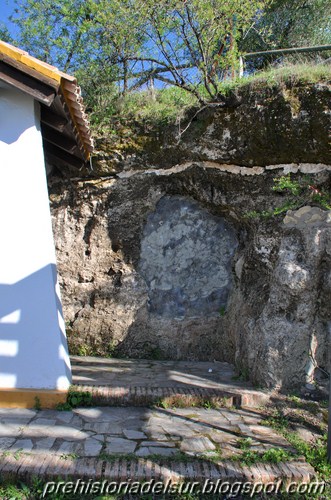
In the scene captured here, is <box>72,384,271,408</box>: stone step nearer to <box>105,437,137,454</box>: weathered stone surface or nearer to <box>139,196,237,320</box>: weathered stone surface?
<box>105,437,137,454</box>: weathered stone surface

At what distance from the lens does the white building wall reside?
4207 mm

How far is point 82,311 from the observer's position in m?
6.70

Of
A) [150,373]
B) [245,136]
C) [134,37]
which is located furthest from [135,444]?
[134,37]

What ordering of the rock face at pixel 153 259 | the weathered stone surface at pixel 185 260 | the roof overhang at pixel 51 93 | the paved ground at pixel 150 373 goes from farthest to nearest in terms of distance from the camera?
the weathered stone surface at pixel 185 260 < the rock face at pixel 153 259 < the paved ground at pixel 150 373 < the roof overhang at pixel 51 93

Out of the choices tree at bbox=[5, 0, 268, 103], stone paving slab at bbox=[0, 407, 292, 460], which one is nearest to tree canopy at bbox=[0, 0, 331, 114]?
tree at bbox=[5, 0, 268, 103]

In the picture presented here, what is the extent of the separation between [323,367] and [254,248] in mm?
1753

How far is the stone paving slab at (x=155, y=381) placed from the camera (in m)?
4.57

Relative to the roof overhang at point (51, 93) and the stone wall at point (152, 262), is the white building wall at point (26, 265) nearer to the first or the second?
the roof overhang at point (51, 93)

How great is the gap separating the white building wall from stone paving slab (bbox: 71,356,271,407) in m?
0.61

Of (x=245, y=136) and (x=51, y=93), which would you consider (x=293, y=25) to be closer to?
(x=245, y=136)

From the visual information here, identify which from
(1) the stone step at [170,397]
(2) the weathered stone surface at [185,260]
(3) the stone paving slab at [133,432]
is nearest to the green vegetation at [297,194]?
(2) the weathered stone surface at [185,260]

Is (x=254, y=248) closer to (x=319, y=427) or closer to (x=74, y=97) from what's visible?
(x=319, y=427)

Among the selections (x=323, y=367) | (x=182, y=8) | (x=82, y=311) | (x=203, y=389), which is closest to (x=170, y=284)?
(x=82, y=311)

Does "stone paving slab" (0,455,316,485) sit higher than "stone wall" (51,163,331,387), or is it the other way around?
"stone wall" (51,163,331,387)
